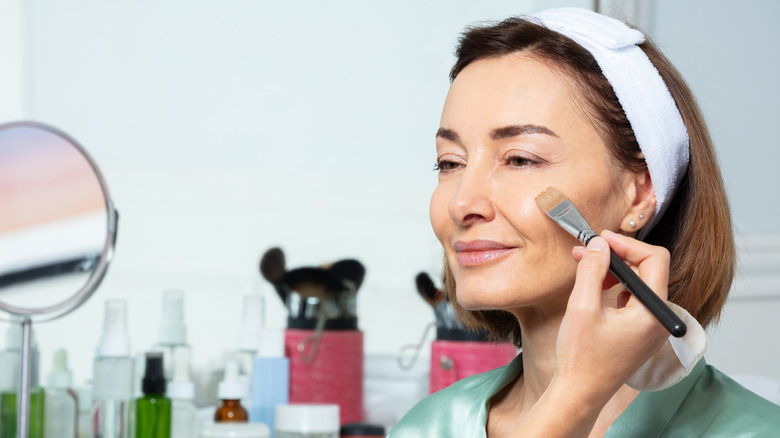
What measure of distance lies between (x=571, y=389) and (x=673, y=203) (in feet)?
0.79

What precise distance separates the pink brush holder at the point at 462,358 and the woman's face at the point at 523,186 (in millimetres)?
461

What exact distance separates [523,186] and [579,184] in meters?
0.04

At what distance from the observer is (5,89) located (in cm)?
117

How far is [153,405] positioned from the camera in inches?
40.5

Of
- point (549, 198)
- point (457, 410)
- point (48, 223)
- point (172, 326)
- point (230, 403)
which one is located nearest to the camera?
point (549, 198)

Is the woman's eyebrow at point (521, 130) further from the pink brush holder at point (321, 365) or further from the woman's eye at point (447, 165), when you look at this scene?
the pink brush holder at point (321, 365)

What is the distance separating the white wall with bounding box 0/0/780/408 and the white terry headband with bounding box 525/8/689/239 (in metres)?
0.56

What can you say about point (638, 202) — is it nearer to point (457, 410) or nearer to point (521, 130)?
point (521, 130)

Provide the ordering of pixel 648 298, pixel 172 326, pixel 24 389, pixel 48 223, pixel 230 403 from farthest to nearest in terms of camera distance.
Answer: pixel 172 326 < pixel 230 403 < pixel 48 223 < pixel 24 389 < pixel 648 298

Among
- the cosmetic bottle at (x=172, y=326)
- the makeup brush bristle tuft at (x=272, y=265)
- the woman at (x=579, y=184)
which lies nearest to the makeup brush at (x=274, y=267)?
the makeup brush bristle tuft at (x=272, y=265)

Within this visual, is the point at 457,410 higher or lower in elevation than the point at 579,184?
lower

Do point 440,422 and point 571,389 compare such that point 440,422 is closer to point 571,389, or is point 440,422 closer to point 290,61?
point 571,389

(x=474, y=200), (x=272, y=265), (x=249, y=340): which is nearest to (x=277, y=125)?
(x=272, y=265)

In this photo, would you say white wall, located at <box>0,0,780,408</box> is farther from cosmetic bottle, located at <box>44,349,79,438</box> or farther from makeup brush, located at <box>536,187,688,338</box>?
makeup brush, located at <box>536,187,688,338</box>
